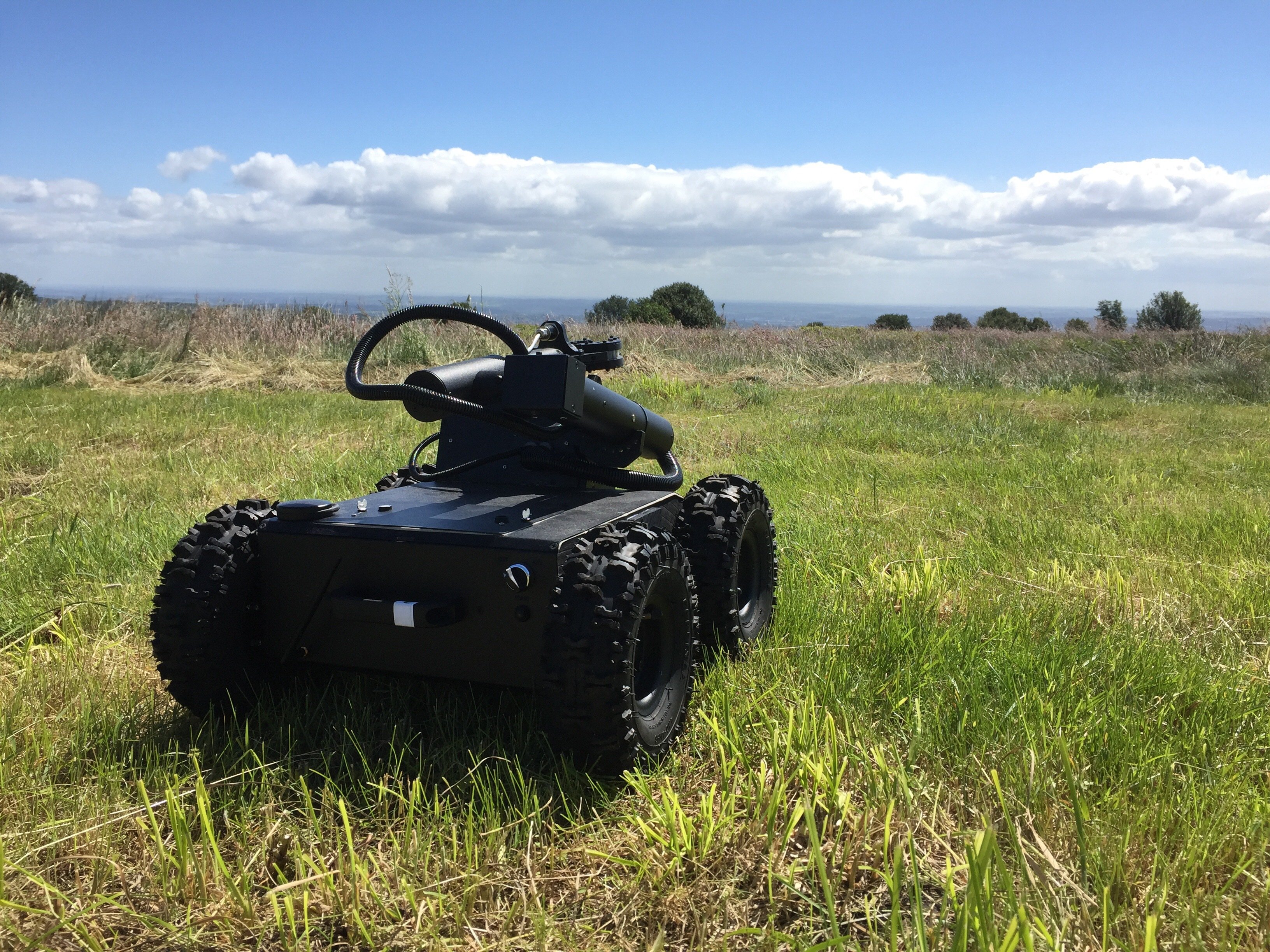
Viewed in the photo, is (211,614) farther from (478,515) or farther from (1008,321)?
(1008,321)

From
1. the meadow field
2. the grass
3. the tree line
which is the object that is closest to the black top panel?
the meadow field

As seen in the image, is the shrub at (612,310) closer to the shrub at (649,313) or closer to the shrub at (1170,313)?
the shrub at (649,313)

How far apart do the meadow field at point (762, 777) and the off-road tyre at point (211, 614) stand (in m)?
0.13

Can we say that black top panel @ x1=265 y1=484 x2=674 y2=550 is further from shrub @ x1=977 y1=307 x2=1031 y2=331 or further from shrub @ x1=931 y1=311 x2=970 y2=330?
shrub @ x1=977 y1=307 x2=1031 y2=331

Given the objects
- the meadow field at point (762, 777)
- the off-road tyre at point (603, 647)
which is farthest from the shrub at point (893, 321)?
the off-road tyre at point (603, 647)

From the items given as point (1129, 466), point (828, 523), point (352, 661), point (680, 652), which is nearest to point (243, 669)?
point (352, 661)

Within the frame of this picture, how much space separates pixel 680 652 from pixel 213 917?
104 cm

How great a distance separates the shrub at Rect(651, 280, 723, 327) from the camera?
26.8m

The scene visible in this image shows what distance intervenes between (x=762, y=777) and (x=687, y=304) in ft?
87.0

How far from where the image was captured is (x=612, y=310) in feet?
80.8

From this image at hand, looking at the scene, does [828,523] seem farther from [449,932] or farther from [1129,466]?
[449,932]

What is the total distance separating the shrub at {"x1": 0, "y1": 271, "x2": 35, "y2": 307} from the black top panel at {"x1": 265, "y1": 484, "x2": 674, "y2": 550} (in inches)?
516

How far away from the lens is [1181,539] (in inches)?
156

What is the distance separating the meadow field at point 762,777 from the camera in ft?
4.89
